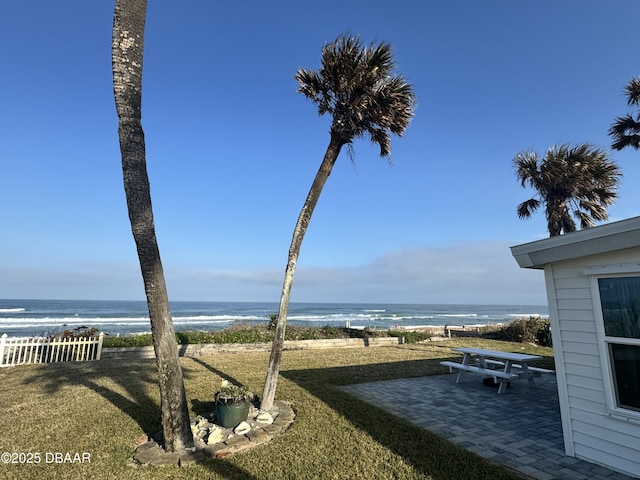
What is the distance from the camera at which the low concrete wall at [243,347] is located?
12297 millimetres

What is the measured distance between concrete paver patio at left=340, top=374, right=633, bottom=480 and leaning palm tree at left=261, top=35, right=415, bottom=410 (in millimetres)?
2910

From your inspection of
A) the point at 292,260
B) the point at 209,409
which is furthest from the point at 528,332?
the point at 209,409

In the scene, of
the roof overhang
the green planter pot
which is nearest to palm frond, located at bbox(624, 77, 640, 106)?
the roof overhang

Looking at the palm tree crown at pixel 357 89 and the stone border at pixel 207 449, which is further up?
the palm tree crown at pixel 357 89

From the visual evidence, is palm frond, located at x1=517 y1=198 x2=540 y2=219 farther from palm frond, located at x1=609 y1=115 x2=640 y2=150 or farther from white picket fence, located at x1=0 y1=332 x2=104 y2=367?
white picket fence, located at x1=0 y1=332 x2=104 y2=367

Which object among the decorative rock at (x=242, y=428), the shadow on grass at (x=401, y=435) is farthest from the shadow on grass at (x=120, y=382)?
the shadow on grass at (x=401, y=435)

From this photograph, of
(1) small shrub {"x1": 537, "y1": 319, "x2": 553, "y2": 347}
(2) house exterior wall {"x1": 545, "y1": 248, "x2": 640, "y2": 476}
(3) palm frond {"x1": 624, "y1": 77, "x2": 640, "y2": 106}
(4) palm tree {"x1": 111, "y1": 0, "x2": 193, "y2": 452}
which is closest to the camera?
(2) house exterior wall {"x1": 545, "y1": 248, "x2": 640, "y2": 476}

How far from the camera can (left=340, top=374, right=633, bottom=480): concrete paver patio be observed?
4.15 metres

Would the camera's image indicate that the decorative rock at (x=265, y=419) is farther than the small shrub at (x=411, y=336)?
No

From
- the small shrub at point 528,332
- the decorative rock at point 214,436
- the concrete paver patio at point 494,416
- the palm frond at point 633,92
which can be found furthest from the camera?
the small shrub at point 528,332

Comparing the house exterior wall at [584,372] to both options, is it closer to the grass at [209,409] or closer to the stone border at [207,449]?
the grass at [209,409]

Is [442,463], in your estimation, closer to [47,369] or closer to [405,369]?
[405,369]

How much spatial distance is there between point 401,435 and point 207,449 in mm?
2853

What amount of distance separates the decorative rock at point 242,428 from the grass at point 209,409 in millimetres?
533
